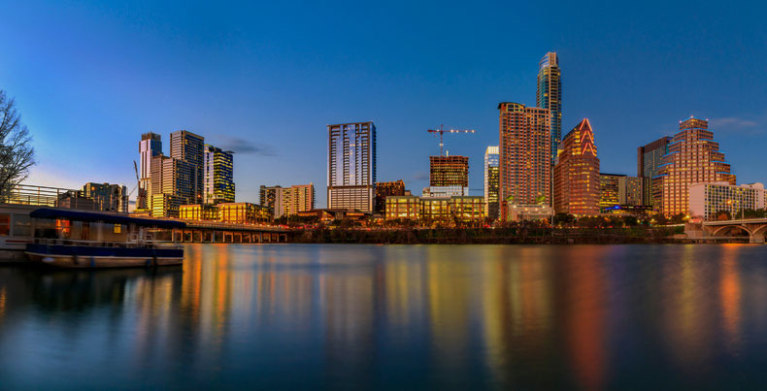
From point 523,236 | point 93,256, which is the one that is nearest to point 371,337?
point 93,256

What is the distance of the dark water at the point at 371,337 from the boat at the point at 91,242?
5600mm

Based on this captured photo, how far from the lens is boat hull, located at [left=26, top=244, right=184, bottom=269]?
34.2m

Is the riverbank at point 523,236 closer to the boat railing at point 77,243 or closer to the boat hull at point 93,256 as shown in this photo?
the boat hull at point 93,256

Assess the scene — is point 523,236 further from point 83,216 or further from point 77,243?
point 83,216

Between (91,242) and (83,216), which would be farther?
(91,242)

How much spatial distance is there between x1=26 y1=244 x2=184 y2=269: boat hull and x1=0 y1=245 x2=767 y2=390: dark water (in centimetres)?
517

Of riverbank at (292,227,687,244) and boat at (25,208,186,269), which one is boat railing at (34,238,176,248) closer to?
boat at (25,208,186,269)

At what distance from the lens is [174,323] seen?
57.8ft

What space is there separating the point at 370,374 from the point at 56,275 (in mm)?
30563

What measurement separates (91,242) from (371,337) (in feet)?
104

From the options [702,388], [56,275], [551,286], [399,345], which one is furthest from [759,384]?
[56,275]

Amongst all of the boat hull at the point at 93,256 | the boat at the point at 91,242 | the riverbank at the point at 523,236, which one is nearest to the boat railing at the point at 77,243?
the boat at the point at 91,242

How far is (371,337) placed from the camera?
15.6 metres

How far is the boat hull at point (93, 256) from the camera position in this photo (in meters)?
34.2
